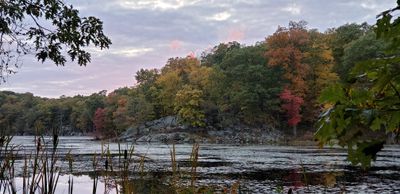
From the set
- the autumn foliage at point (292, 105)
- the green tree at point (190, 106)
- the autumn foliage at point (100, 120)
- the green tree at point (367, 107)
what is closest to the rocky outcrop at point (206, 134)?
the green tree at point (190, 106)

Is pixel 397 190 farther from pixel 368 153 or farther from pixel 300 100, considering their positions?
pixel 300 100

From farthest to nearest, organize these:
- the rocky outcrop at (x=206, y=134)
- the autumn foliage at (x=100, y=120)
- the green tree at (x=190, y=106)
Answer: the autumn foliage at (x=100, y=120) < the green tree at (x=190, y=106) < the rocky outcrop at (x=206, y=134)

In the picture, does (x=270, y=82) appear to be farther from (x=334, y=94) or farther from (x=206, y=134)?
(x=334, y=94)

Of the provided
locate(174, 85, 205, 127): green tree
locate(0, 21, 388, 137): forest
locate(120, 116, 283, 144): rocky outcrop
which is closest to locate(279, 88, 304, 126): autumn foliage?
locate(0, 21, 388, 137): forest

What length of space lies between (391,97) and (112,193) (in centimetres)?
1496

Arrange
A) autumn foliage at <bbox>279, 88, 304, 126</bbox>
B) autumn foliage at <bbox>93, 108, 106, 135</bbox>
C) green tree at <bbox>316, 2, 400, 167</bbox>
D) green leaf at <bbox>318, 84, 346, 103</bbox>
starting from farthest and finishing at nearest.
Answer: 1. autumn foliage at <bbox>93, 108, 106, 135</bbox>
2. autumn foliage at <bbox>279, 88, 304, 126</bbox>
3. green leaf at <bbox>318, 84, 346, 103</bbox>
4. green tree at <bbox>316, 2, 400, 167</bbox>

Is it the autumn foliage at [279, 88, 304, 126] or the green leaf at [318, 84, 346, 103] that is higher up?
the autumn foliage at [279, 88, 304, 126]

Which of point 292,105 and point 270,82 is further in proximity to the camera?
point 270,82

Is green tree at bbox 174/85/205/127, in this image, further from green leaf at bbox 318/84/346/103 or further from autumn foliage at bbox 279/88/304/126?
green leaf at bbox 318/84/346/103

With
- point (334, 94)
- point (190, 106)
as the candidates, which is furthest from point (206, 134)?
point (334, 94)

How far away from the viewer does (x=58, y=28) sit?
7785mm

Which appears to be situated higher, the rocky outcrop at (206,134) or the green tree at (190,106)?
the green tree at (190,106)

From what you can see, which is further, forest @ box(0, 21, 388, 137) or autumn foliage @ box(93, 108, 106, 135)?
autumn foliage @ box(93, 108, 106, 135)

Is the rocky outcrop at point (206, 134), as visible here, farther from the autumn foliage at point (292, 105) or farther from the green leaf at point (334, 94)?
the green leaf at point (334, 94)
